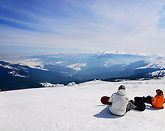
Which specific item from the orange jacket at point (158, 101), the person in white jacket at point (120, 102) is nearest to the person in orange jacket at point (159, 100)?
the orange jacket at point (158, 101)

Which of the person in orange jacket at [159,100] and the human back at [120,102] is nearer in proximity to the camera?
the human back at [120,102]

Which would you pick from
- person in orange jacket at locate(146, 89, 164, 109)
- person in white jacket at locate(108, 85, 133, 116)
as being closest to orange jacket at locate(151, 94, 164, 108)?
person in orange jacket at locate(146, 89, 164, 109)

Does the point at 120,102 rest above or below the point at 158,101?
above

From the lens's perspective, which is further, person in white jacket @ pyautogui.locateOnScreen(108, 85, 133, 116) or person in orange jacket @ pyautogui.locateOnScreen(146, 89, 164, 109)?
person in orange jacket @ pyautogui.locateOnScreen(146, 89, 164, 109)

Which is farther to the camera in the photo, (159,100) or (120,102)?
(159,100)

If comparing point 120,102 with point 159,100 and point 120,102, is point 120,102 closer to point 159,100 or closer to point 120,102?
point 120,102

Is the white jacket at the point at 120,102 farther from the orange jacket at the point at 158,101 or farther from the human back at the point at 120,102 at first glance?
the orange jacket at the point at 158,101

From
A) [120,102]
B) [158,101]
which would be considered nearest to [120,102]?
[120,102]

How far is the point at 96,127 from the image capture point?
3.76 m

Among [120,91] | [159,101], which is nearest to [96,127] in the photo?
[120,91]

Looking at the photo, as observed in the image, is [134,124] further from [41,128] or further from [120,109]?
[41,128]

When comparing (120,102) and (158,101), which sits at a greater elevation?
(120,102)

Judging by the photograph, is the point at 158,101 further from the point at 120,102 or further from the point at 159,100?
the point at 120,102

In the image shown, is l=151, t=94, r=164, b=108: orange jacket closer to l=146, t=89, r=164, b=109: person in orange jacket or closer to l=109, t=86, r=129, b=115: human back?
l=146, t=89, r=164, b=109: person in orange jacket
